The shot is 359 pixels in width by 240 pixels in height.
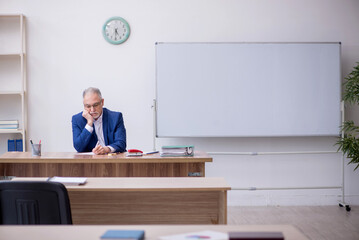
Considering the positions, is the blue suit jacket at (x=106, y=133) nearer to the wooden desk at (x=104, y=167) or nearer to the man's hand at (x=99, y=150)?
the man's hand at (x=99, y=150)

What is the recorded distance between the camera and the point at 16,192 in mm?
1862

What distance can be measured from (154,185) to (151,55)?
122 inches

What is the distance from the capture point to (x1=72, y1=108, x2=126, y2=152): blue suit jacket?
395 centimetres

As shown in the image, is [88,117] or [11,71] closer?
[88,117]

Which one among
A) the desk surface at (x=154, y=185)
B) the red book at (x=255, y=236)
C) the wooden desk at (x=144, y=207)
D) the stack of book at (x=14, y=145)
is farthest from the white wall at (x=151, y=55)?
the red book at (x=255, y=236)

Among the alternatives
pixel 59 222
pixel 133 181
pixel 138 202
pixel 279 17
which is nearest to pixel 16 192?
pixel 59 222

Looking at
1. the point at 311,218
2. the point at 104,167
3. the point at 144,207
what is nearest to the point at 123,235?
the point at 144,207

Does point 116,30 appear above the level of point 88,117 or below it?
above

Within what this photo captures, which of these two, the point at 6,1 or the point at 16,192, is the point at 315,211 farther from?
the point at 6,1

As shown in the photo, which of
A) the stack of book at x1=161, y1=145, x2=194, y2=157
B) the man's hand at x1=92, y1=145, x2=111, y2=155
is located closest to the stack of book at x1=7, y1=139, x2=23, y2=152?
the man's hand at x1=92, y1=145, x2=111, y2=155

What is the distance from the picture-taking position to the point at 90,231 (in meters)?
1.49

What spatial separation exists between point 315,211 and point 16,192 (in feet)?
13.2

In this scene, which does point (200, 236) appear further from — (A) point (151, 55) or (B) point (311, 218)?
(A) point (151, 55)

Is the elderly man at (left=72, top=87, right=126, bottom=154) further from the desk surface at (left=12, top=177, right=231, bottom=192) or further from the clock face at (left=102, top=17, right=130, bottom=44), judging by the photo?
the clock face at (left=102, top=17, right=130, bottom=44)
